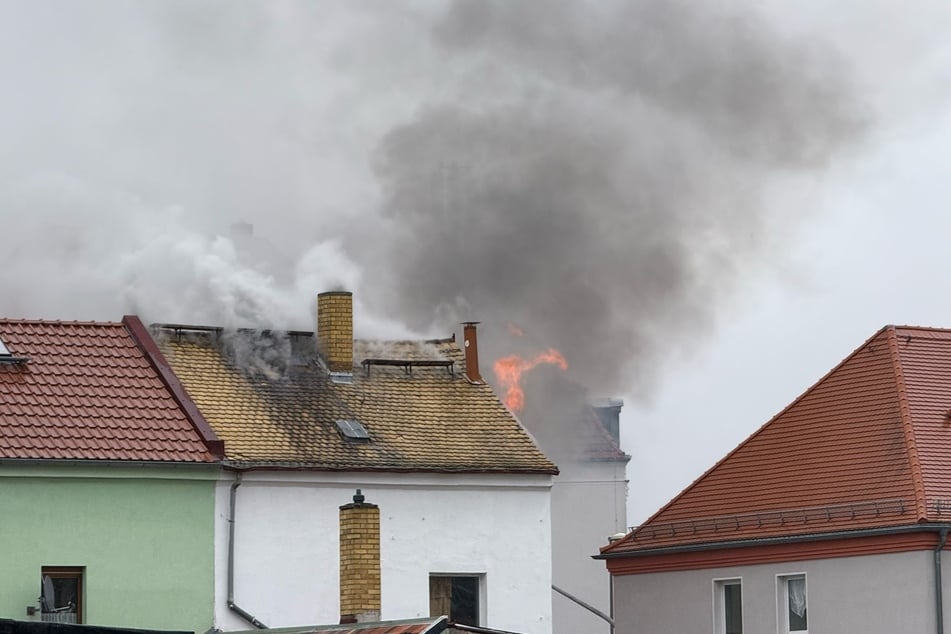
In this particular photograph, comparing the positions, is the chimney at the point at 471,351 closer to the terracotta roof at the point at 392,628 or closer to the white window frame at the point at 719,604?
the white window frame at the point at 719,604

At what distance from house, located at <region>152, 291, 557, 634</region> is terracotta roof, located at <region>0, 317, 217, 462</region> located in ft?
3.03

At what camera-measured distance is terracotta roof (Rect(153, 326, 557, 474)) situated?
134ft

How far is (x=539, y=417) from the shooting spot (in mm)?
49031

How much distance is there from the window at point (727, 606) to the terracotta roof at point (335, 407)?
5.03m

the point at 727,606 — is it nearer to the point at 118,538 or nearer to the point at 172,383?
the point at 172,383

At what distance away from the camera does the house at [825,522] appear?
40.8m

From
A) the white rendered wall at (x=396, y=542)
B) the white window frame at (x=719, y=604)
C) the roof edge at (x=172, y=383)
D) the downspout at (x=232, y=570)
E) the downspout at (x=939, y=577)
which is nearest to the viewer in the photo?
the downspout at (x=232, y=570)

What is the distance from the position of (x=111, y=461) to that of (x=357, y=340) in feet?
27.3

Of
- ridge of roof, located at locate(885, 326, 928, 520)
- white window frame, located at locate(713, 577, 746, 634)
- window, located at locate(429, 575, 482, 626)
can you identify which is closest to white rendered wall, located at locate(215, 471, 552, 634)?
window, located at locate(429, 575, 482, 626)

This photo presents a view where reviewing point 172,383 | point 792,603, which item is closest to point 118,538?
point 172,383

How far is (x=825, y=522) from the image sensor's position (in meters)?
42.4

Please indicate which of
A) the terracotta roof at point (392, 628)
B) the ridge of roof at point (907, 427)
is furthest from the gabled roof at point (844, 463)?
the terracotta roof at point (392, 628)

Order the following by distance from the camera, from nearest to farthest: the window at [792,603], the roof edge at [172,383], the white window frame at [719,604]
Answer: the roof edge at [172,383], the window at [792,603], the white window frame at [719,604]

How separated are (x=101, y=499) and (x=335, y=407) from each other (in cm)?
608
